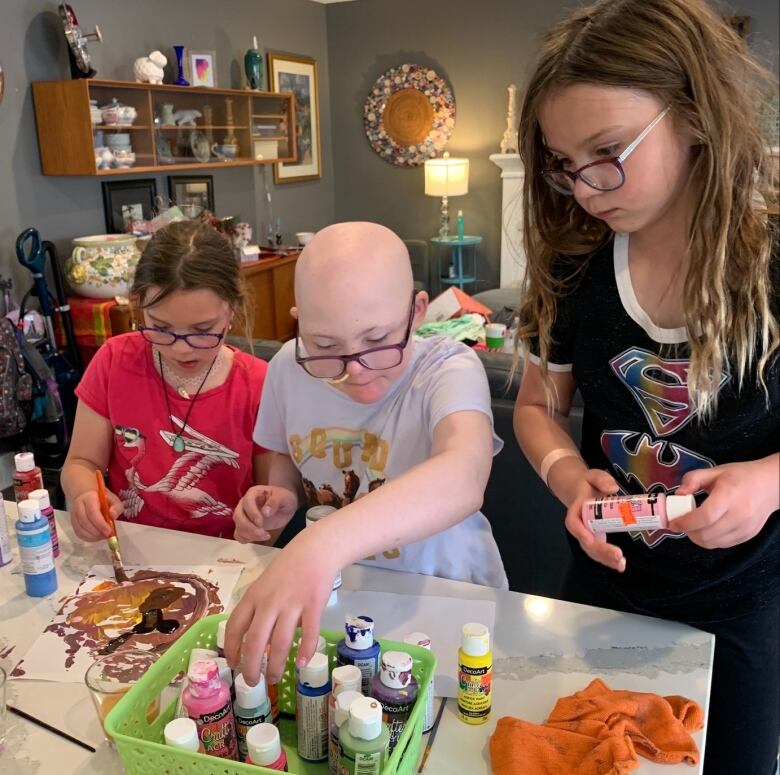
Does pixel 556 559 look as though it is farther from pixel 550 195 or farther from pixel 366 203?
pixel 366 203

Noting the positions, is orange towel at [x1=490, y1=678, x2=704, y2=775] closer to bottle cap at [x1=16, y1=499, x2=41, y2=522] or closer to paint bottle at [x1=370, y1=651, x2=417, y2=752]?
paint bottle at [x1=370, y1=651, x2=417, y2=752]

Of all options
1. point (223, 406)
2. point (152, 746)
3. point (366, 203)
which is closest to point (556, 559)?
point (223, 406)

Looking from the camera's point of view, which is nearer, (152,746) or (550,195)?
(152,746)

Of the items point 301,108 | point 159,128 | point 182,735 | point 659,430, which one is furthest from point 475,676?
point 301,108

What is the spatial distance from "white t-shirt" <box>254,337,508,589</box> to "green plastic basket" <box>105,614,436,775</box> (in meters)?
0.38

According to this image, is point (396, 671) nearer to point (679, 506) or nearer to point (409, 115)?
point (679, 506)

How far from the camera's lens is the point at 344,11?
6184 millimetres

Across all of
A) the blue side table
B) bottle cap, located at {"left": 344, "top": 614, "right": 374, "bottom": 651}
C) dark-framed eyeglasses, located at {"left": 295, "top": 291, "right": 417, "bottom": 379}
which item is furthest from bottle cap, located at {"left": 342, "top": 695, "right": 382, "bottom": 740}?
the blue side table

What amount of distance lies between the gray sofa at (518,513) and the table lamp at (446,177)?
381 cm

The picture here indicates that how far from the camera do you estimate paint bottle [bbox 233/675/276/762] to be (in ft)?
2.66

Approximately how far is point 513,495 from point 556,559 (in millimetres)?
223

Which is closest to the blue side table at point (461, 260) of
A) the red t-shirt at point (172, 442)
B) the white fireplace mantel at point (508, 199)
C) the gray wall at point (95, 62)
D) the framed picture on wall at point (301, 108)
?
the white fireplace mantel at point (508, 199)

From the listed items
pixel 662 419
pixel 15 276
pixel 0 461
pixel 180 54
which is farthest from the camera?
pixel 180 54

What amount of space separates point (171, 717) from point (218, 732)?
0.21 feet
